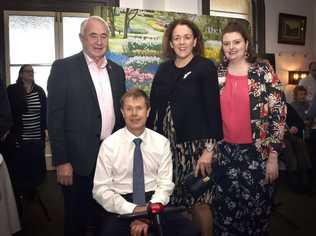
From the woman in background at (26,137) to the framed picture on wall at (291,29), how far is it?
3545 mm

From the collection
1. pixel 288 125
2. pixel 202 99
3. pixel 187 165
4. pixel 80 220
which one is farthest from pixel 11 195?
pixel 288 125

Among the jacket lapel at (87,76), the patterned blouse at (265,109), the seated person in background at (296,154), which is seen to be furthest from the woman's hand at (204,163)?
the seated person in background at (296,154)

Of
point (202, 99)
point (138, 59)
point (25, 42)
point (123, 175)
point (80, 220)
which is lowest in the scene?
point (80, 220)

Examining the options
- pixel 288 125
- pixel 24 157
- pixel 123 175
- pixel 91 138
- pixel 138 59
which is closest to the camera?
Result: pixel 123 175

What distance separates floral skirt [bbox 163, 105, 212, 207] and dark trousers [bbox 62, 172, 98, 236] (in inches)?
18.4

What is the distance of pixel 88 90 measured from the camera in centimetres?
195

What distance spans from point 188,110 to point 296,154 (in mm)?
2427

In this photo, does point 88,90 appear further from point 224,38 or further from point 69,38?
point 69,38

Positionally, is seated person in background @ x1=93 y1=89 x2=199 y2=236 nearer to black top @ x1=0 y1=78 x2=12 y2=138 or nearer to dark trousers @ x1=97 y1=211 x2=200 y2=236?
dark trousers @ x1=97 y1=211 x2=200 y2=236

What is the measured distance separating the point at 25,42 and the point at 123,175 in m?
3.56

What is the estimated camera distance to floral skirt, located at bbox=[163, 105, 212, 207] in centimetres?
193

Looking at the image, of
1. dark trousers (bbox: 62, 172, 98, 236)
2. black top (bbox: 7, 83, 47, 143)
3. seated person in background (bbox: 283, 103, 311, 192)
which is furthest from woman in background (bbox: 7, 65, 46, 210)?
Answer: seated person in background (bbox: 283, 103, 311, 192)

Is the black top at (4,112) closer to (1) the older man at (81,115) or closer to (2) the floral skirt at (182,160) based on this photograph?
(1) the older man at (81,115)

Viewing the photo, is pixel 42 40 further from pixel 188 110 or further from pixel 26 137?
pixel 188 110
